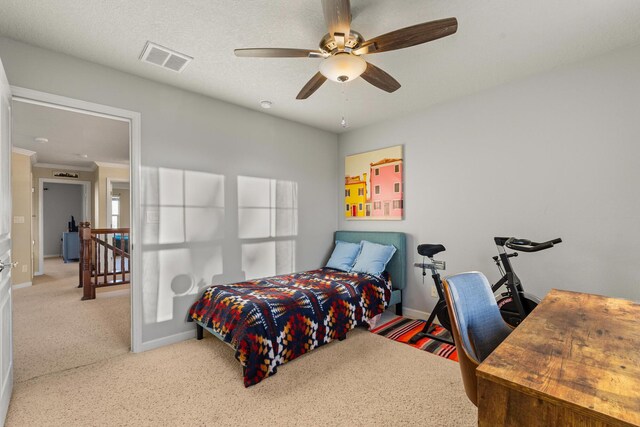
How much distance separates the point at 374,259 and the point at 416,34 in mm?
2513

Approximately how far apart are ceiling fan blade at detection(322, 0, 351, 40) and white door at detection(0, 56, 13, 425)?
1.94 meters

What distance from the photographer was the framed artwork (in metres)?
3.81

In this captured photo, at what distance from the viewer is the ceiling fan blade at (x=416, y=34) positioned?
5.25 ft

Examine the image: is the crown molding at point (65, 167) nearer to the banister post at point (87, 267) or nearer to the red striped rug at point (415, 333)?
the banister post at point (87, 267)

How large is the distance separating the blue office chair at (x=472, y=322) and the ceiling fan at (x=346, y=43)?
1356 mm

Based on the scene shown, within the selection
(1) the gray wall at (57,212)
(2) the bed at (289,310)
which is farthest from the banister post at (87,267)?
(1) the gray wall at (57,212)

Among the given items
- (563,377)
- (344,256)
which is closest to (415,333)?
(344,256)

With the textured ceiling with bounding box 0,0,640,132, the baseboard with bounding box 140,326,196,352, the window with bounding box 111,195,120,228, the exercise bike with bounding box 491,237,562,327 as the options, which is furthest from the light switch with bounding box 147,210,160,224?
the window with bounding box 111,195,120,228

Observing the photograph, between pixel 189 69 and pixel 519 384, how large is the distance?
3019 millimetres

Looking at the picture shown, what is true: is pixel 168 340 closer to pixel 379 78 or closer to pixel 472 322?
pixel 472 322

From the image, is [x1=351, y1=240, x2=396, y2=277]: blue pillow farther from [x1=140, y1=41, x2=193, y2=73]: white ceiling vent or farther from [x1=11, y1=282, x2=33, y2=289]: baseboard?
[x1=11, y1=282, x2=33, y2=289]: baseboard

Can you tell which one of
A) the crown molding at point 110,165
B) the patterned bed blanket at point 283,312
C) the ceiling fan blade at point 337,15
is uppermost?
the crown molding at point 110,165

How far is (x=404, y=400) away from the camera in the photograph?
6.52 feet

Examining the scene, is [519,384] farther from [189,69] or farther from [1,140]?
[189,69]
